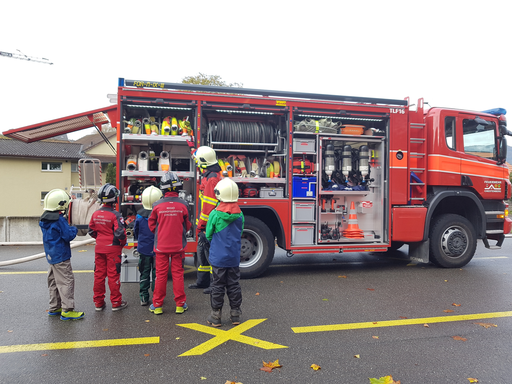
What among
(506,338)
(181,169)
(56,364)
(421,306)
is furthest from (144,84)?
(506,338)

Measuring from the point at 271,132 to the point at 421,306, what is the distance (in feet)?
12.2

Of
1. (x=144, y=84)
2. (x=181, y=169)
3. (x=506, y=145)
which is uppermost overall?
(x=144, y=84)

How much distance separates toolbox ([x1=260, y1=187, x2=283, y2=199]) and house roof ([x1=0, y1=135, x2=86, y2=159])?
34791 millimetres

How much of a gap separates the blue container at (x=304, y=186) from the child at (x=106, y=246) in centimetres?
311

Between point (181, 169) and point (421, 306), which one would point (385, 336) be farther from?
point (181, 169)

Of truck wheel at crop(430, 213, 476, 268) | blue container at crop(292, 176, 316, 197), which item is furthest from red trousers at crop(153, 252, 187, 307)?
truck wheel at crop(430, 213, 476, 268)

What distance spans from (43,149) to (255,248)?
1578 inches

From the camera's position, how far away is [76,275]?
6605mm

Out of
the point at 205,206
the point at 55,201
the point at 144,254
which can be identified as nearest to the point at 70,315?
the point at 144,254

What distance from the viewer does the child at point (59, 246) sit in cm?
440

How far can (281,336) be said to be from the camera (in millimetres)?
3998

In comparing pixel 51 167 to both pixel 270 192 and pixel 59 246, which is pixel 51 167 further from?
pixel 59 246

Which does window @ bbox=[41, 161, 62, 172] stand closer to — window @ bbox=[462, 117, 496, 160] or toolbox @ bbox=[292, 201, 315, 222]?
toolbox @ bbox=[292, 201, 315, 222]

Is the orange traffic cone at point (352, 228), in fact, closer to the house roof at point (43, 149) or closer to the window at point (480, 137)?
the window at point (480, 137)
